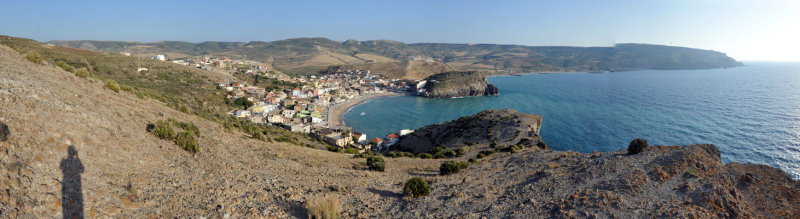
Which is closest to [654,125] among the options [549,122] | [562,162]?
[549,122]

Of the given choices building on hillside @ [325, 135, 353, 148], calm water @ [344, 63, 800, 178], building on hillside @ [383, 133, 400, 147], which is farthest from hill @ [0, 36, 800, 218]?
calm water @ [344, 63, 800, 178]

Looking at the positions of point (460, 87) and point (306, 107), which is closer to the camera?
point (306, 107)

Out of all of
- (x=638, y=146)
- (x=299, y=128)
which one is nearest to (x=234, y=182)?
(x=638, y=146)

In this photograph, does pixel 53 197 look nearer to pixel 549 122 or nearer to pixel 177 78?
pixel 177 78

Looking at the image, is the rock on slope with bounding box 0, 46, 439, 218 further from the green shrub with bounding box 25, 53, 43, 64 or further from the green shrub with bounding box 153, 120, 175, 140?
the green shrub with bounding box 25, 53, 43, 64

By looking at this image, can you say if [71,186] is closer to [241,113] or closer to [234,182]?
[234,182]

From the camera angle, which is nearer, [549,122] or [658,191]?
[658,191]
